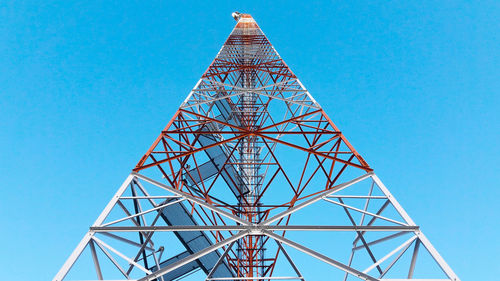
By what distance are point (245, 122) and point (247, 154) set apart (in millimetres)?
1493

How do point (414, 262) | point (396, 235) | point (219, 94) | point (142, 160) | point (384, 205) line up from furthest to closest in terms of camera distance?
point (219, 94) < point (142, 160) < point (384, 205) < point (396, 235) < point (414, 262)

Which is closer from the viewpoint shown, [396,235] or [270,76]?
[396,235]

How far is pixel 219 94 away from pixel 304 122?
13.5 ft

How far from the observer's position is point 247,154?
562 inches

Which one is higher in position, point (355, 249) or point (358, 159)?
point (358, 159)

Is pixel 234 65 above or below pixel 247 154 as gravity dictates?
above

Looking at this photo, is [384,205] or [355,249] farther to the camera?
[355,249]

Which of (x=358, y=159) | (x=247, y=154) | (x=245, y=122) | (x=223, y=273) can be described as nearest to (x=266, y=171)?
(x=247, y=154)

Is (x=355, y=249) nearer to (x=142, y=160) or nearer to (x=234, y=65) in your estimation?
(x=142, y=160)

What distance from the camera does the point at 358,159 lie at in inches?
253

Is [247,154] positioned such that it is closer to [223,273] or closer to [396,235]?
[223,273]

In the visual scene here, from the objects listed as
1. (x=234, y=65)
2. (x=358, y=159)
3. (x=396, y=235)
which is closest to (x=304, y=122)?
(x=358, y=159)

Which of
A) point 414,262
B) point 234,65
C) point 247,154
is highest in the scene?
point 234,65

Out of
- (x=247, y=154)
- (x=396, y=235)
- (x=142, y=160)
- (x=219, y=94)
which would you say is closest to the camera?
Result: (x=396, y=235)
